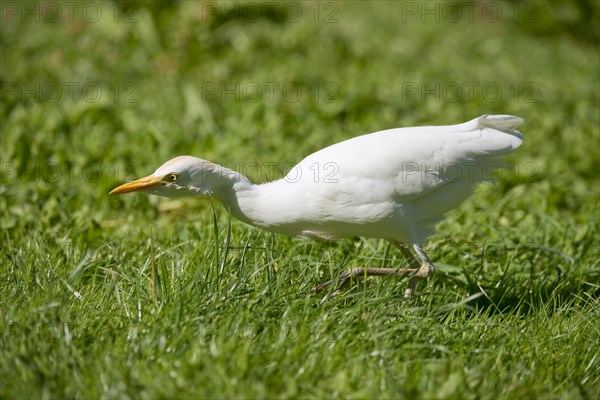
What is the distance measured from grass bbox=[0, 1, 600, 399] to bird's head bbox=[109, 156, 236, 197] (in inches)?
11.1

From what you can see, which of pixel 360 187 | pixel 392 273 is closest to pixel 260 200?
pixel 360 187

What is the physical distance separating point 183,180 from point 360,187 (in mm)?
832

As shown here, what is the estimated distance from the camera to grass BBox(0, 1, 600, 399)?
9.59 feet

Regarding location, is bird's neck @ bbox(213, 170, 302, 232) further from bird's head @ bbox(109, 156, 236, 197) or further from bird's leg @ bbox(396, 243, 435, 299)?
bird's leg @ bbox(396, 243, 435, 299)

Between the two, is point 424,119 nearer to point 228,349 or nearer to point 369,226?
point 369,226

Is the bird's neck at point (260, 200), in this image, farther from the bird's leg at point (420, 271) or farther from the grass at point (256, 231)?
the bird's leg at point (420, 271)

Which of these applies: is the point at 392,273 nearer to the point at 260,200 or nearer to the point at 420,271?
the point at 420,271

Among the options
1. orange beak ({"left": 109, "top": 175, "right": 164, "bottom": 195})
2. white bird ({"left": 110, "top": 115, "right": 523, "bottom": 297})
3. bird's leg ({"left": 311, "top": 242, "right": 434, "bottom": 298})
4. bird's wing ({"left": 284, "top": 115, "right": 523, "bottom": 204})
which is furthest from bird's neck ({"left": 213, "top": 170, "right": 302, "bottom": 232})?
bird's leg ({"left": 311, "top": 242, "right": 434, "bottom": 298})

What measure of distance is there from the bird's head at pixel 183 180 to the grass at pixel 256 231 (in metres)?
0.28

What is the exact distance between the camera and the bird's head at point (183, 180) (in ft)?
11.6

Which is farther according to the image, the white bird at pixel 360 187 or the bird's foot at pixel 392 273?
the bird's foot at pixel 392 273

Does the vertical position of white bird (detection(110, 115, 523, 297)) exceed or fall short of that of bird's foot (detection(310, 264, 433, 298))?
it exceeds it

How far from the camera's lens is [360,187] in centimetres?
364

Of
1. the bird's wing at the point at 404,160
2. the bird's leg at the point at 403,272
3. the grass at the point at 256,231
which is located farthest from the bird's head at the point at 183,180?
the bird's leg at the point at 403,272
